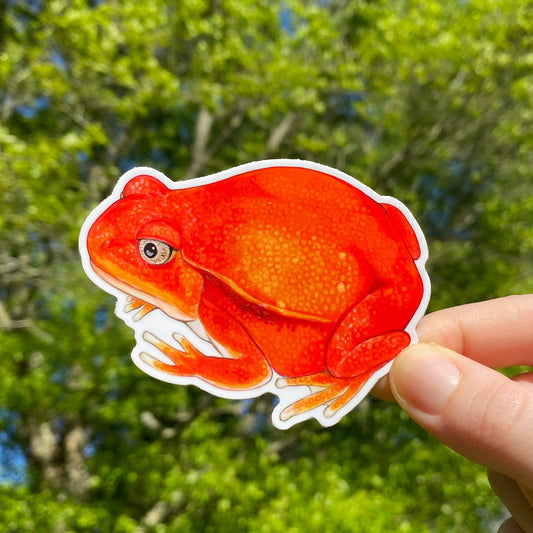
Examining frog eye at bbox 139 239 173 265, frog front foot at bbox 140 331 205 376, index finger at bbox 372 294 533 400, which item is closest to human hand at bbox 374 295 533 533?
index finger at bbox 372 294 533 400

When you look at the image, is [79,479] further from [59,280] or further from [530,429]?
[530,429]

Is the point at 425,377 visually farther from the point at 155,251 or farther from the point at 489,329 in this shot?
the point at 155,251

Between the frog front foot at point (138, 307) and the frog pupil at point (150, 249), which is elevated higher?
the frog pupil at point (150, 249)

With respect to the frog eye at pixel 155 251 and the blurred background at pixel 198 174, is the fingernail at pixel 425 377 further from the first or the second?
the blurred background at pixel 198 174

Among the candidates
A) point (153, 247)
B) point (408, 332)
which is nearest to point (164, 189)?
point (153, 247)

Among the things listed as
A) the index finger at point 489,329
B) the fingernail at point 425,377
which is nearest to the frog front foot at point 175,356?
the fingernail at point 425,377

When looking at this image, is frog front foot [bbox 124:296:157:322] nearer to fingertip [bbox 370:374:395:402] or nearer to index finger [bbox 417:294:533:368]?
fingertip [bbox 370:374:395:402]
